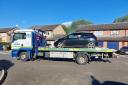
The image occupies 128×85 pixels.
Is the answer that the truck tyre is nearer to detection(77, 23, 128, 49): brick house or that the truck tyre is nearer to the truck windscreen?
the truck windscreen

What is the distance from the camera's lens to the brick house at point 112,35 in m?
45.6

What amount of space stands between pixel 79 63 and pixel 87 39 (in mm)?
2229

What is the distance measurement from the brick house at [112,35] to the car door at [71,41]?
90.3 feet

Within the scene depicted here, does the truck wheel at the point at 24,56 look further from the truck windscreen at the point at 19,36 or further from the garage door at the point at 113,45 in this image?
the garage door at the point at 113,45

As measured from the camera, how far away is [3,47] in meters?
43.7

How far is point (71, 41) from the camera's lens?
19203mm

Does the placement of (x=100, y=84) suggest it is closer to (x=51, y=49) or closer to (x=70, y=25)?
(x=51, y=49)

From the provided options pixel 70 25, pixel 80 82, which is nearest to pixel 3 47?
pixel 80 82

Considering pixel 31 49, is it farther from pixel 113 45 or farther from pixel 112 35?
pixel 112 35

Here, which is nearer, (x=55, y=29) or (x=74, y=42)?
(x=74, y=42)

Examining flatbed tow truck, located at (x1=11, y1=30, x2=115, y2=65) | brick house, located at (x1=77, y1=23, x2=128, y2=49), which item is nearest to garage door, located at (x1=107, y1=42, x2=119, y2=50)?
brick house, located at (x1=77, y1=23, x2=128, y2=49)

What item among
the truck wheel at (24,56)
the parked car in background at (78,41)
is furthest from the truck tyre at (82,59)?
the truck wheel at (24,56)

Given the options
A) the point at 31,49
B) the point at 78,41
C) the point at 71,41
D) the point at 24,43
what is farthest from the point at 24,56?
the point at 78,41

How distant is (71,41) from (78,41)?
0.61m
